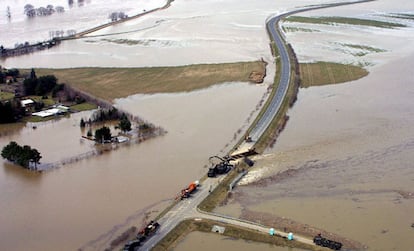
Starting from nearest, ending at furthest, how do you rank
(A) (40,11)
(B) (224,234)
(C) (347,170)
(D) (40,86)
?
1. (B) (224,234)
2. (C) (347,170)
3. (D) (40,86)
4. (A) (40,11)

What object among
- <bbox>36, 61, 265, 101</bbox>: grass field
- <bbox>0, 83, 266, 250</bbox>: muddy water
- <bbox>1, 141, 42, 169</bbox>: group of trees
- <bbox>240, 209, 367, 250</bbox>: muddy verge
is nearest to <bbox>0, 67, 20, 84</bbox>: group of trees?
<bbox>36, 61, 265, 101</bbox>: grass field

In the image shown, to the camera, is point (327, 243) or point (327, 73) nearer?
point (327, 243)

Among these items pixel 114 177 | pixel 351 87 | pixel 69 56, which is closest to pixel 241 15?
pixel 69 56

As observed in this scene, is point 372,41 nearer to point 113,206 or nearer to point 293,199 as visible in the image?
point 293,199

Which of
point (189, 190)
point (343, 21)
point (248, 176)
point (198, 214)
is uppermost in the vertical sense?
point (343, 21)

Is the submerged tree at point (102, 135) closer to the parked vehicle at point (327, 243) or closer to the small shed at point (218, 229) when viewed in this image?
the small shed at point (218, 229)

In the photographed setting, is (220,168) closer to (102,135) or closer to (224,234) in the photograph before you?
(224,234)

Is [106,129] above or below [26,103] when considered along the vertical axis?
below

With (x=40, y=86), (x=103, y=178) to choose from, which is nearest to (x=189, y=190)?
(x=103, y=178)
